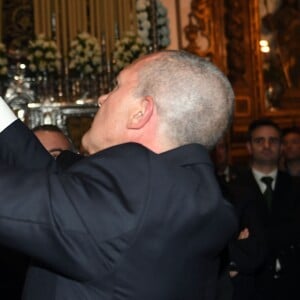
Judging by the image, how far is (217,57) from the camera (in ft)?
28.6

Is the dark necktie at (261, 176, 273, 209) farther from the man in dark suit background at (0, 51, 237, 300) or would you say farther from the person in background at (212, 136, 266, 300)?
the man in dark suit background at (0, 51, 237, 300)

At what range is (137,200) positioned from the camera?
1438 millimetres

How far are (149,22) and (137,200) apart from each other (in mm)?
6672

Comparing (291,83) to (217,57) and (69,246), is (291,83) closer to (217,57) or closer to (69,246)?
(217,57)

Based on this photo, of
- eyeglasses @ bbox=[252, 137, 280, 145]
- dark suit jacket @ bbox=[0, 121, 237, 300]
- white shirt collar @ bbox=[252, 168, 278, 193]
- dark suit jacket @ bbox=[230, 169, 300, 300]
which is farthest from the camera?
eyeglasses @ bbox=[252, 137, 280, 145]

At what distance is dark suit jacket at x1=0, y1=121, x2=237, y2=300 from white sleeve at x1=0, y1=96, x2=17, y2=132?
240 millimetres

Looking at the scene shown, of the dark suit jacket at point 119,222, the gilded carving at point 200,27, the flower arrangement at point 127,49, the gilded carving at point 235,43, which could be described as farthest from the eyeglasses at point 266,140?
the gilded carving at point 235,43

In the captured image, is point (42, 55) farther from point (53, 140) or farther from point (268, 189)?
point (53, 140)

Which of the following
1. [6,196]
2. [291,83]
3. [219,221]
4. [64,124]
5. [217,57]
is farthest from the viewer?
[291,83]

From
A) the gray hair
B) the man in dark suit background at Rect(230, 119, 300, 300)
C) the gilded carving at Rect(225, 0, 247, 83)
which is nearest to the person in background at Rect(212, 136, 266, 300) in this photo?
the man in dark suit background at Rect(230, 119, 300, 300)

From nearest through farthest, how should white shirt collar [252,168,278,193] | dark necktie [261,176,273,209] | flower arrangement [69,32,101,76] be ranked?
dark necktie [261,176,273,209], white shirt collar [252,168,278,193], flower arrangement [69,32,101,76]

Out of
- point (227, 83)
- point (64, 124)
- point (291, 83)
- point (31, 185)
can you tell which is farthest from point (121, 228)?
point (291, 83)

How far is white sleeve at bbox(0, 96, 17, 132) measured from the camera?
1660mm

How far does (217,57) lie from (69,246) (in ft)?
24.5
